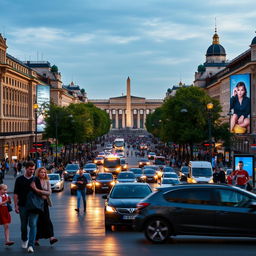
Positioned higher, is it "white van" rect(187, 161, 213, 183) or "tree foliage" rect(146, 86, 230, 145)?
"tree foliage" rect(146, 86, 230, 145)

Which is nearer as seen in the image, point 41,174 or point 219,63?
point 41,174

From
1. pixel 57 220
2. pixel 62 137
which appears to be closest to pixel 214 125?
pixel 62 137

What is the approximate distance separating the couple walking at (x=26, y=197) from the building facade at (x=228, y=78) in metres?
36.1

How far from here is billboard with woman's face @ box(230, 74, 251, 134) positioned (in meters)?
84.6

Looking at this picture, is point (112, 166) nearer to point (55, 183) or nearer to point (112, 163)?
point (112, 163)

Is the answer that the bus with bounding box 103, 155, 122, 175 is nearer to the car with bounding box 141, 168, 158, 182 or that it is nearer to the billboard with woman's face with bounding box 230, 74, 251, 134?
the car with bounding box 141, 168, 158, 182

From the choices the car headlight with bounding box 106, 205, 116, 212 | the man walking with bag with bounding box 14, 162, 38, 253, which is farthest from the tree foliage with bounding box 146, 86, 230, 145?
the man walking with bag with bounding box 14, 162, 38, 253

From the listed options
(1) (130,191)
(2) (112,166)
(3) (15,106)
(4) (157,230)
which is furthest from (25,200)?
(3) (15,106)

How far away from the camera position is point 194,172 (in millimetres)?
44438

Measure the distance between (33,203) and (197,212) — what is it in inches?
159

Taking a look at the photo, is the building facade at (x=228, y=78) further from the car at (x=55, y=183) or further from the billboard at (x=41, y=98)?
the billboard at (x=41, y=98)

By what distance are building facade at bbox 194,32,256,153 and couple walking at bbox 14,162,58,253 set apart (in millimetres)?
36073

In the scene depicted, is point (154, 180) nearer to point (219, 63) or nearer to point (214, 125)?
point (214, 125)

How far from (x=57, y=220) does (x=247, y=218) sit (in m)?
10.5
